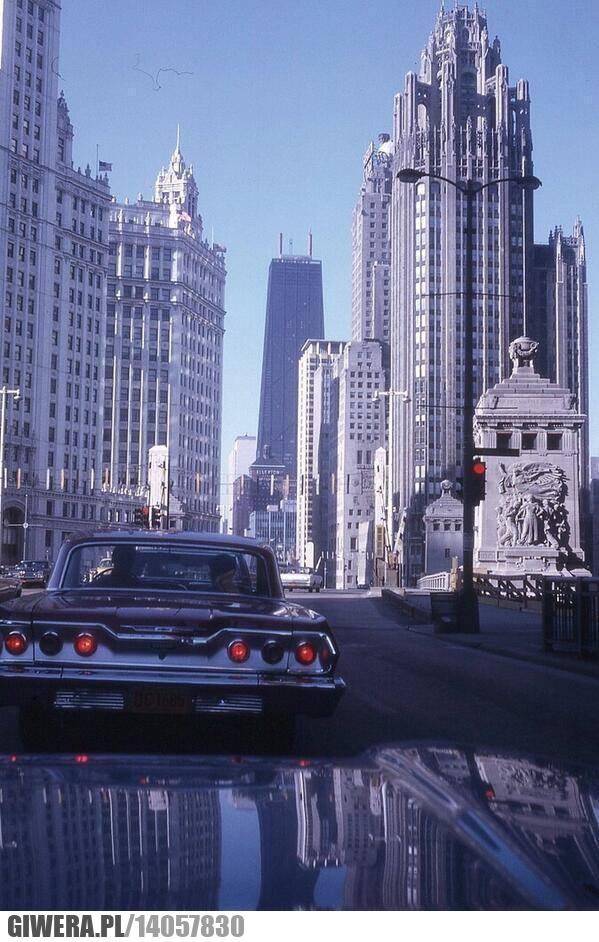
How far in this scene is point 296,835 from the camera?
9.58 ft

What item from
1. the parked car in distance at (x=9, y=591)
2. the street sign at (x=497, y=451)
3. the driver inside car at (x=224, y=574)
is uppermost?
the street sign at (x=497, y=451)

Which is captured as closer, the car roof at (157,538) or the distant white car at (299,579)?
the car roof at (157,538)

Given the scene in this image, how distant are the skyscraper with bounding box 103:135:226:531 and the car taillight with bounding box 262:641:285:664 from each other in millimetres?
130317

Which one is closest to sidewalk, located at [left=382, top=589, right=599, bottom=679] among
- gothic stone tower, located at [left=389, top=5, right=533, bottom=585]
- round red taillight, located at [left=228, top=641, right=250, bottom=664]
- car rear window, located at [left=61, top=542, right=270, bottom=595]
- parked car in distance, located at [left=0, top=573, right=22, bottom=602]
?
car rear window, located at [left=61, top=542, right=270, bottom=595]

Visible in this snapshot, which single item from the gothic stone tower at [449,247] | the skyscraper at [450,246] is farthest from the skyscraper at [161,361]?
the gothic stone tower at [449,247]

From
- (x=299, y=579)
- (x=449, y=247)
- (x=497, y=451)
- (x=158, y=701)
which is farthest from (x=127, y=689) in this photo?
(x=449, y=247)

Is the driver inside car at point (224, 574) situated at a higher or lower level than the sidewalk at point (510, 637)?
higher

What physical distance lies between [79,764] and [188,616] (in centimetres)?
220

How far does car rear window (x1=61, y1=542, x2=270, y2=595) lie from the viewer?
7.59m

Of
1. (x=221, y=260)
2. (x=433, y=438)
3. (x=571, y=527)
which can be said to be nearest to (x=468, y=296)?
(x=571, y=527)

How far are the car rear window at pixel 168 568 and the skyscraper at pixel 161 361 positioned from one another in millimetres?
128580

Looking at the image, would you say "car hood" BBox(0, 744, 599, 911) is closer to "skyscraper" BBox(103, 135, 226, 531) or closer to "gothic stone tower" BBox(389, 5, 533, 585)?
"gothic stone tower" BBox(389, 5, 533, 585)

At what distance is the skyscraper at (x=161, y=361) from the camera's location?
5566 inches

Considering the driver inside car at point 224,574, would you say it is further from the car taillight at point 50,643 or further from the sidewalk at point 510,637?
the sidewalk at point 510,637
